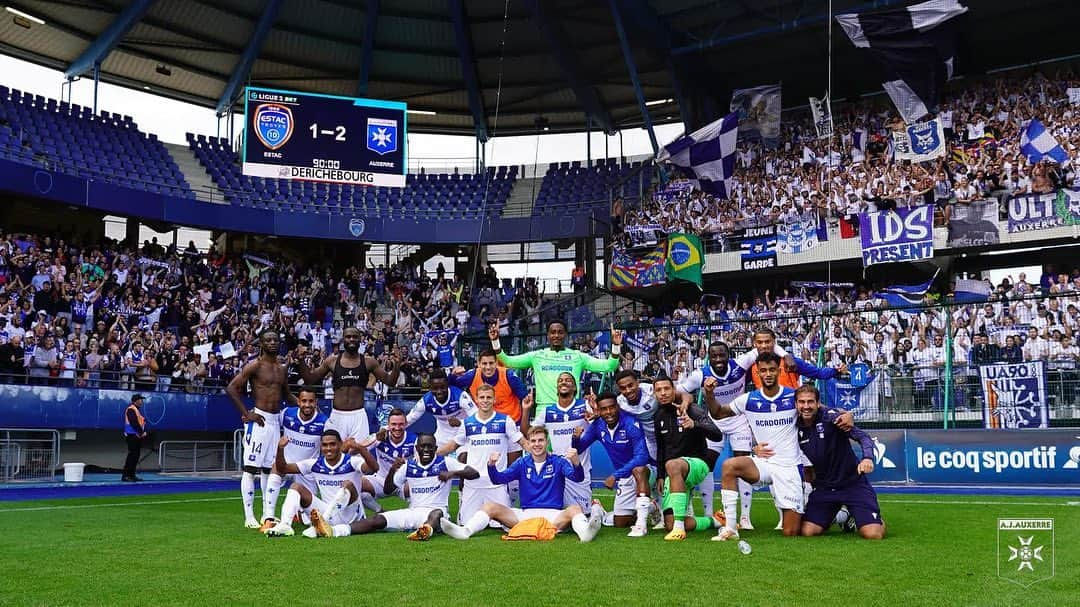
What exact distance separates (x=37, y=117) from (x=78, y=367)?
13771mm

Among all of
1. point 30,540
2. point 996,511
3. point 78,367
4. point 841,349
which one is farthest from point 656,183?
point 30,540

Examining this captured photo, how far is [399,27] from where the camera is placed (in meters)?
38.6

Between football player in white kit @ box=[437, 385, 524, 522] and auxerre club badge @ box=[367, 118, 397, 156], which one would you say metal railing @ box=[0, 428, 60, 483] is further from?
auxerre club badge @ box=[367, 118, 397, 156]

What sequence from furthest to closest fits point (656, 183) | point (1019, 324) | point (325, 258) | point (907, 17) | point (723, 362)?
1. point (325, 258)
2. point (656, 183)
3. point (907, 17)
4. point (1019, 324)
5. point (723, 362)

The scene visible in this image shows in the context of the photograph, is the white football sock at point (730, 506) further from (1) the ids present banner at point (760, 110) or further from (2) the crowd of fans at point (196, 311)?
(1) the ids present banner at point (760, 110)

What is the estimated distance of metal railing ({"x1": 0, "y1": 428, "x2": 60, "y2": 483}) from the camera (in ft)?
69.9

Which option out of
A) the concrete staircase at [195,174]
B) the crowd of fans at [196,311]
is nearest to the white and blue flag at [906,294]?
the crowd of fans at [196,311]

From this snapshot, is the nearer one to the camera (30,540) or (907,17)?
(30,540)

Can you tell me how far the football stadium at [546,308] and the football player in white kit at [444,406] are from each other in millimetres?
56

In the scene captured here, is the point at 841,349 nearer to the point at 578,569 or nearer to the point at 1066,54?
the point at 578,569

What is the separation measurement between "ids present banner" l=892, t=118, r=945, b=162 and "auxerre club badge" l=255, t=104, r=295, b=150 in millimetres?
19774

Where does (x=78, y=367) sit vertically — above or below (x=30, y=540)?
above

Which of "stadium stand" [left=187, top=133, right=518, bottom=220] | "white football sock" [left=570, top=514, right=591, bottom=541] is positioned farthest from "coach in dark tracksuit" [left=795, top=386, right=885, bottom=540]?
"stadium stand" [left=187, top=133, right=518, bottom=220]

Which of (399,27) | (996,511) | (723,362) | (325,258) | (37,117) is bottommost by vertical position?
(996,511)
